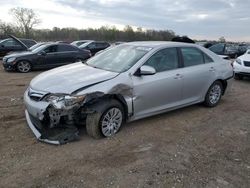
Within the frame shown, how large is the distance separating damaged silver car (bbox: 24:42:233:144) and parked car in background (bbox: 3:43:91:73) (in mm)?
8057

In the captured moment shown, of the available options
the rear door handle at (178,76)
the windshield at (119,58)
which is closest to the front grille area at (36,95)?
the windshield at (119,58)

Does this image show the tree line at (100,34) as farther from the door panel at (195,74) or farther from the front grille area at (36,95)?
the front grille area at (36,95)

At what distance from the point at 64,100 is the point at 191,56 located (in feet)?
10.8

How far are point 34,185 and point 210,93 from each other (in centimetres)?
491

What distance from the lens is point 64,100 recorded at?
4.70 metres

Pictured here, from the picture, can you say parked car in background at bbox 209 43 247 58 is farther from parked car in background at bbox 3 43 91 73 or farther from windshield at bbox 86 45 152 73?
windshield at bbox 86 45 152 73

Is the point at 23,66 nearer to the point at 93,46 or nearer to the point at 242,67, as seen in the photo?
the point at 242,67

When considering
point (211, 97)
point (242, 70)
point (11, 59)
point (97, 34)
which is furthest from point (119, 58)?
point (97, 34)

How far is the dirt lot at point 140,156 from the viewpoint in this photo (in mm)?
3854

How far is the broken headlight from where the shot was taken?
15.4ft

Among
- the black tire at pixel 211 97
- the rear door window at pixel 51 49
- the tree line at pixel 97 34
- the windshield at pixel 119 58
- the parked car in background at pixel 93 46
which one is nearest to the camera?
the windshield at pixel 119 58

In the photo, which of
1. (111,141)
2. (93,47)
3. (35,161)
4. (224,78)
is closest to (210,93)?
(224,78)

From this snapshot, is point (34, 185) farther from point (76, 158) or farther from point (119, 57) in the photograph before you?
point (119, 57)

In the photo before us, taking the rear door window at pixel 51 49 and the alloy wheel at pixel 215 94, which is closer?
the alloy wheel at pixel 215 94
